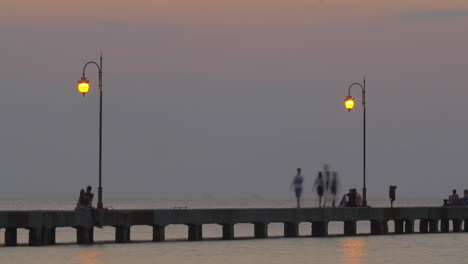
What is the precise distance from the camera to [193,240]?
59.3m

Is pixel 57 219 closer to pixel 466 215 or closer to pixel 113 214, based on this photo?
pixel 113 214

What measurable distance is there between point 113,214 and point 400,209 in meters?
15.5

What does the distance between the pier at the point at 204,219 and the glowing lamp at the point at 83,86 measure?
4.54m

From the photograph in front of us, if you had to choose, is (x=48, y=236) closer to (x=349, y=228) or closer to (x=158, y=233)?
(x=158, y=233)

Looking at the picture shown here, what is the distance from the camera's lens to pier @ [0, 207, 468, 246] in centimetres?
5319

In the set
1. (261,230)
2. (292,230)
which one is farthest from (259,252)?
(292,230)

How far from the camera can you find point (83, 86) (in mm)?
56125

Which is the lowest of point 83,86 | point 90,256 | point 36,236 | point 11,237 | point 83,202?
point 90,256

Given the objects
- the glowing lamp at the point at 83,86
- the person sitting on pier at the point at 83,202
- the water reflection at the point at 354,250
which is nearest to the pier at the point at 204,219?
the person sitting on pier at the point at 83,202

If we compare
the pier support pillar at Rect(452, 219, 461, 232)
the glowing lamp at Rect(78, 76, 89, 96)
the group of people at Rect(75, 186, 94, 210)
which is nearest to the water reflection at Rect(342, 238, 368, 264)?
the group of people at Rect(75, 186, 94, 210)

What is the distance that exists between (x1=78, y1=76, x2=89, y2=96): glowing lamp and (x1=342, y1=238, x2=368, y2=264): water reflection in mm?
10818

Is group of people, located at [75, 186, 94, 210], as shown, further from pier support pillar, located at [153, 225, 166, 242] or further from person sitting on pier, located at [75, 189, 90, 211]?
pier support pillar, located at [153, 225, 166, 242]

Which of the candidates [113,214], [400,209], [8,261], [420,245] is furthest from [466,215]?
[8,261]

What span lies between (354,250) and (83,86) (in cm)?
1158
